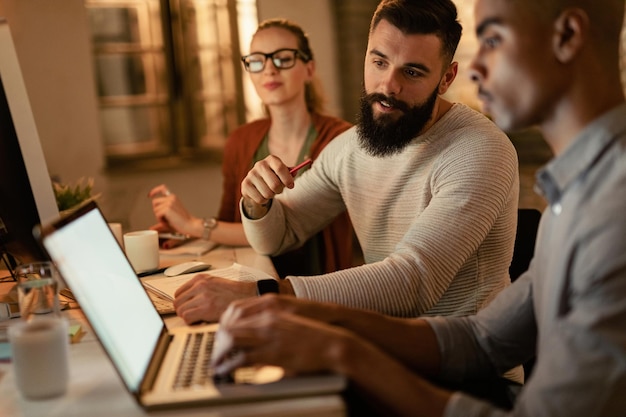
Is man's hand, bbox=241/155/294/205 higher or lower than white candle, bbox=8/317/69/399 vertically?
higher

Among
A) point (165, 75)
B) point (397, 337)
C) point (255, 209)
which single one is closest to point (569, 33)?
point (397, 337)

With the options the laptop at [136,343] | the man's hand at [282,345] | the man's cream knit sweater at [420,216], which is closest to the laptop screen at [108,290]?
the laptop at [136,343]

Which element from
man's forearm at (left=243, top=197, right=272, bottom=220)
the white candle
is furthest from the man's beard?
the white candle

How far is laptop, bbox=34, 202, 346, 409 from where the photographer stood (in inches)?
38.1

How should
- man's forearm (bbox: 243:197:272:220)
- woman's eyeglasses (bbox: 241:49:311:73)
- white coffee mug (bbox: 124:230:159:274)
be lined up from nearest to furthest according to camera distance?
white coffee mug (bbox: 124:230:159:274) → man's forearm (bbox: 243:197:272:220) → woman's eyeglasses (bbox: 241:49:311:73)

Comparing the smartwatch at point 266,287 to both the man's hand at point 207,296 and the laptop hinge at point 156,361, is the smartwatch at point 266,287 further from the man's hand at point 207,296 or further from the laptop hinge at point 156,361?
the laptop hinge at point 156,361

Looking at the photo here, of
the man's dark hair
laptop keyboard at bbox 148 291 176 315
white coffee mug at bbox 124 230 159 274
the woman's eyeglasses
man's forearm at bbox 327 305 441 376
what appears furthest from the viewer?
the woman's eyeglasses

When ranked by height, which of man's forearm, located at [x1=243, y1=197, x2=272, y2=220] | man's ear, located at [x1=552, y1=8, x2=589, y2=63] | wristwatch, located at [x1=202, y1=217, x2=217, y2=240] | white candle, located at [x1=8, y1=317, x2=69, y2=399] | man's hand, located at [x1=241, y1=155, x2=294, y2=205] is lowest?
wristwatch, located at [x1=202, y1=217, x2=217, y2=240]

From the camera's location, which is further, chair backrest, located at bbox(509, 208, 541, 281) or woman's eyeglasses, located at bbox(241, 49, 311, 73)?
woman's eyeglasses, located at bbox(241, 49, 311, 73)

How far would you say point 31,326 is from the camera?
106 centimetres

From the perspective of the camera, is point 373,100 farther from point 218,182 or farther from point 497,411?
point 218,182

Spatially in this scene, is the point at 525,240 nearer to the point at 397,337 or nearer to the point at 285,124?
the point at 397,337

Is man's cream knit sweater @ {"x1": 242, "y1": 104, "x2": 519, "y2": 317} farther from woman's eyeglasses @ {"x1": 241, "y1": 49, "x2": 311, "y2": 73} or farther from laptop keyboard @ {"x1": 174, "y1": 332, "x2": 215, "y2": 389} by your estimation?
woman's eyeglasses @ {"x1": 241, "y1": 49, "x2": 311, "y2": 73}

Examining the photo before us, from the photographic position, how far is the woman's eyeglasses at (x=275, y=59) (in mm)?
2691
